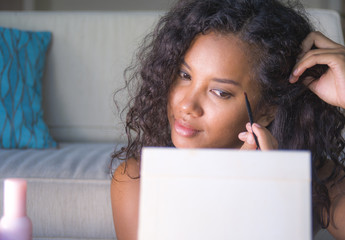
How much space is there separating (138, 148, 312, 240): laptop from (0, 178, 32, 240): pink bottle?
0.69ft

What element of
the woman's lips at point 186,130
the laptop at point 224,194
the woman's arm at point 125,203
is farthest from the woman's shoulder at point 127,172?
the laptop at point 224,194

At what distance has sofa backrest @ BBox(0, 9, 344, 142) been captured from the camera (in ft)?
5.89

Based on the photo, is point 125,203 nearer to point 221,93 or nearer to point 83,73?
point 221,93

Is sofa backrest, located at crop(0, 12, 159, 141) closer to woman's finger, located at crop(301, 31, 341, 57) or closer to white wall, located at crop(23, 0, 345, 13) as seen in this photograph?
woman's finger, located at crop(301, 31, 341, 57)

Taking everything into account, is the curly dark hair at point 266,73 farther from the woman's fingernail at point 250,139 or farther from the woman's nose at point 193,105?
the woman's fingernail at point 250,139

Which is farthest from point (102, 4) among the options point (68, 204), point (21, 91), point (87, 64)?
point (68, 204)

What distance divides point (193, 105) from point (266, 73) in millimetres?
217

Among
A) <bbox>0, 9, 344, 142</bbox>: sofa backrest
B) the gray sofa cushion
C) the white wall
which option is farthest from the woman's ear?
the white wall

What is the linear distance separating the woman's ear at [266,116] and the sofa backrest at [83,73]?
818mm

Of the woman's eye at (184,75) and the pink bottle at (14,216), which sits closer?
the pink bottle at (14,216)

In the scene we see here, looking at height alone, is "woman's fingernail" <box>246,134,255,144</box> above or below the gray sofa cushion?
above

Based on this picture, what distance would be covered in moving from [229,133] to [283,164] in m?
0.65

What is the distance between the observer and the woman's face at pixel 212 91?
2.97 ft

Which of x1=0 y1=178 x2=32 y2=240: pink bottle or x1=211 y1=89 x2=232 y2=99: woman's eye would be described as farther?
x1=211 y1=89 x2=232 y2=99: woman's eye
